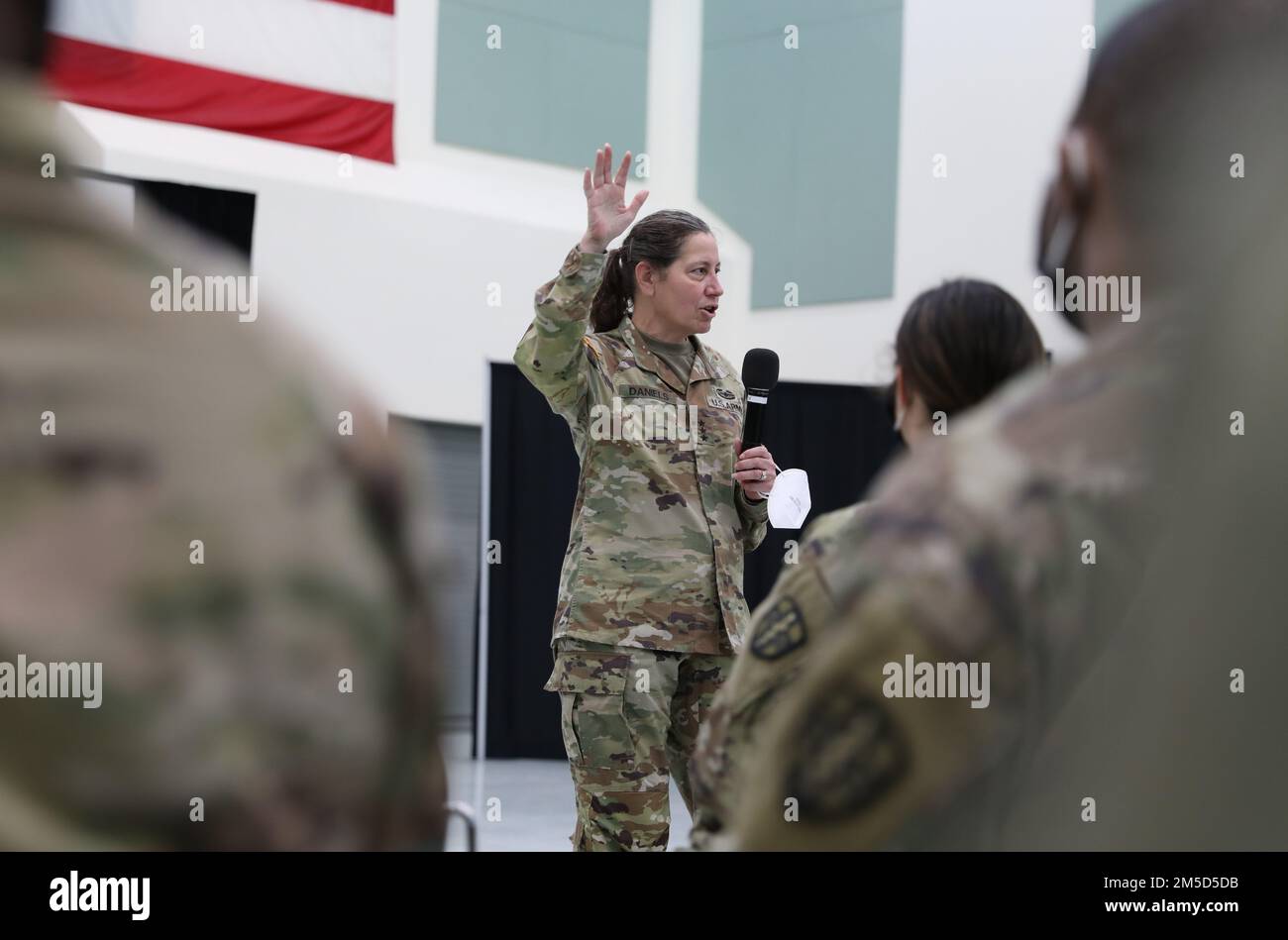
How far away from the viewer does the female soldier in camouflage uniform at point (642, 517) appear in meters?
2.19

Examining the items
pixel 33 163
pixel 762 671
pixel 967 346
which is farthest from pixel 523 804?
pixel 33 163

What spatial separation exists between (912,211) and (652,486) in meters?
6.09

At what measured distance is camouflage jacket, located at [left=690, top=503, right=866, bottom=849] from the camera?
32.9 inches

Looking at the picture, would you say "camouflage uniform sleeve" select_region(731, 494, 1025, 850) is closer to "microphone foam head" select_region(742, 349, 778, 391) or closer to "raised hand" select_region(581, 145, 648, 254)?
"raised hand" select_region(581, 145, 648, 254)

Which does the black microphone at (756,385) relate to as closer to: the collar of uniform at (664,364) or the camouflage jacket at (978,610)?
the collar of uniform at (664,364)

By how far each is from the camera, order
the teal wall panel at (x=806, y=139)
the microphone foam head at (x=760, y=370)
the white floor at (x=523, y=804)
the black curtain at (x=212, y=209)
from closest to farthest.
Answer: the microphone foam head at (x=760, y=370)
the white floor at (x=523, y=804)
the black curtain at (x=212, y=209)
the teal wall panel at (x=806, y=139)

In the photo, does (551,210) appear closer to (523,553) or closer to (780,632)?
(523,553)

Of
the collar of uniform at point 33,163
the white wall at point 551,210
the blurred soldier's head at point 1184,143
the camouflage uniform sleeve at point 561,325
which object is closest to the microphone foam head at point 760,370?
the camouflage uniform sleeve at point 561,325

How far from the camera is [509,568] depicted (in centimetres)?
698

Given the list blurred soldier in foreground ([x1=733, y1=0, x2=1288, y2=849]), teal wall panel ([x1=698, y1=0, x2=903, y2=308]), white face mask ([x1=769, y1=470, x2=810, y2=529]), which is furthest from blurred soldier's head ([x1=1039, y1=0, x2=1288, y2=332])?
teal wall panel ([x1=698, y1=0, x2=903, y2=308])

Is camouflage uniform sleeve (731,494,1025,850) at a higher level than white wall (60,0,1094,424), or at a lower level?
lower

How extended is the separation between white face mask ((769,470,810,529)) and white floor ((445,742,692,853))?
1982mm

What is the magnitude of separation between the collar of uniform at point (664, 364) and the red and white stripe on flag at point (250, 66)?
4265mm
